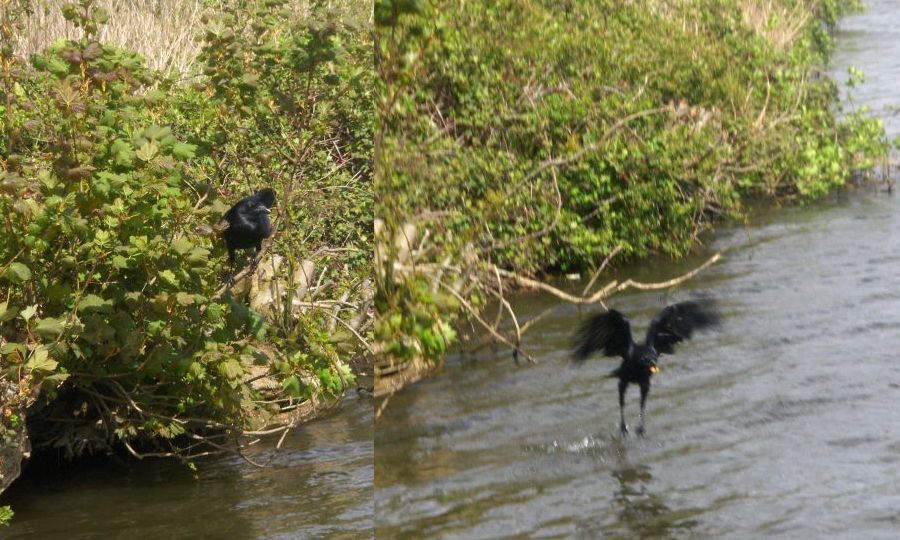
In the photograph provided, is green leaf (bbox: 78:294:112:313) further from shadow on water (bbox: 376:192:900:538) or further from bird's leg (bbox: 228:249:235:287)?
shadow on water (bbox: 376:192:900:538)

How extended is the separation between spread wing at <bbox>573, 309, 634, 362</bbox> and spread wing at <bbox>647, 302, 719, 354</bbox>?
16 centimetres

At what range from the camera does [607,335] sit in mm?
8422

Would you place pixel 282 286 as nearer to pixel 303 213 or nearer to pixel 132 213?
pixel 303 213

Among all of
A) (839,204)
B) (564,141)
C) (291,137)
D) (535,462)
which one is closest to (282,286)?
(291,137)

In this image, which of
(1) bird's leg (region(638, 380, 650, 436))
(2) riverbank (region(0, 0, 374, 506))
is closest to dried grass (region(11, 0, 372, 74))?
(2) riverbank (region(0, 0, 374, 506))

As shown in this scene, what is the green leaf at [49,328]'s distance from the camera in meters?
5.86

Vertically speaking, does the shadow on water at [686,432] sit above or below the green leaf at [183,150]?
below

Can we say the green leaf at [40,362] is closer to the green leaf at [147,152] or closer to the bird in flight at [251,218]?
the green leaf at [147,152]

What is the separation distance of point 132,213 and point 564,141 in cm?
601

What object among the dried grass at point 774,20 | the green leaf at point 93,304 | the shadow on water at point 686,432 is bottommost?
the shadow on water at point 686,432

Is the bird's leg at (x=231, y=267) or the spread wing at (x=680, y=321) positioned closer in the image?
the bird's leg at (x=231, y=267)

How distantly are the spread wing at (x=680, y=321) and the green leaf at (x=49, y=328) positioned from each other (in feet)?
12.4


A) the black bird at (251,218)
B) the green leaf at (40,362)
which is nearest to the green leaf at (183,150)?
the black bird at (251,218)

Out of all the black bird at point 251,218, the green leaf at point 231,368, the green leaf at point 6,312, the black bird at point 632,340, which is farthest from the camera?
the black bird at point 632,340
